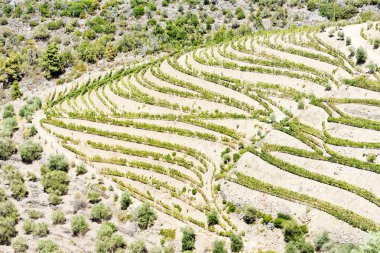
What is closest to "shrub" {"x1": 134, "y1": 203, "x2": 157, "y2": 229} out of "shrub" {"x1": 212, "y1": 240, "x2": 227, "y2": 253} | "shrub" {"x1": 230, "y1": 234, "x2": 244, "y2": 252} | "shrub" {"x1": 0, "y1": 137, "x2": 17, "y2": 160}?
"shrub" {"x1": 212, "y1": 240, "x2": 227, "y2": 253}

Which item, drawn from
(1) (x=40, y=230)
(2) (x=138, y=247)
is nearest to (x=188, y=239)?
(2) (x=138, y=247)

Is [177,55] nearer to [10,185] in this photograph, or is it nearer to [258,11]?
[258,11]

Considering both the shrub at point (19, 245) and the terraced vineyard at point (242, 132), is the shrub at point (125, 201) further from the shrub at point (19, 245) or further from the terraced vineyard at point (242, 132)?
the shrub at point (19, 245)

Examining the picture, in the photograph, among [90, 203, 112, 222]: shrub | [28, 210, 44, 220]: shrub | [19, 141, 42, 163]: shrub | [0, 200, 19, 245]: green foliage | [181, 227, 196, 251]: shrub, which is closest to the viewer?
[181, 227, 196, 251]: shrub

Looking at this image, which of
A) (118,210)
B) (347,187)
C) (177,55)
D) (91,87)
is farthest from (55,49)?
(347,187)

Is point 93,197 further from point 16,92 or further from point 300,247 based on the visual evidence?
point 16,92

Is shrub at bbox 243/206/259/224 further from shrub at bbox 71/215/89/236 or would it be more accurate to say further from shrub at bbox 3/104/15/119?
shrub at bbox 3/104/15/119

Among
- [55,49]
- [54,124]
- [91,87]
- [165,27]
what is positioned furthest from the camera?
[165,27]
